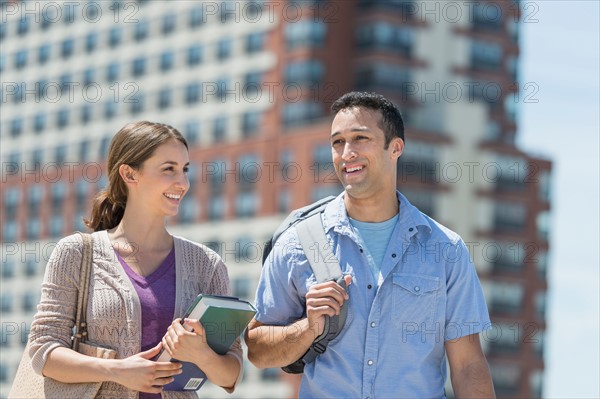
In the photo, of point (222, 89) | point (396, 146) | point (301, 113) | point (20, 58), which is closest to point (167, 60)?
point (222, 89)

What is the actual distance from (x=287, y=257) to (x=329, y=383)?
682 millimetres

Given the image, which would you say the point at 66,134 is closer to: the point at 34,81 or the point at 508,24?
the point at 34,81

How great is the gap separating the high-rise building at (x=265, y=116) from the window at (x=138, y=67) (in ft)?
0.34

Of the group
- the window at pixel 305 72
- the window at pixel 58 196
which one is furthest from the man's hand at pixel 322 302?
the window at pixel 58 196

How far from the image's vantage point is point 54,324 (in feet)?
22.9

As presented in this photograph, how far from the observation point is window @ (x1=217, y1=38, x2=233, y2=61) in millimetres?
100188

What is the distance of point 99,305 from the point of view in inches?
276

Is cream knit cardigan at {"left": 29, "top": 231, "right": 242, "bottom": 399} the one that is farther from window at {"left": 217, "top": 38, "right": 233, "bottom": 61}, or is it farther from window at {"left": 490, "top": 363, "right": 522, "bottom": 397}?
window at {"left": 490, "top": 363, "right": 522, "bottom": 397}

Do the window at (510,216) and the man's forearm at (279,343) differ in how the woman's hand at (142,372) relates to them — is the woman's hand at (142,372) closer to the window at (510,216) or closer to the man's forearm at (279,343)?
the man's forearm at (279,343)

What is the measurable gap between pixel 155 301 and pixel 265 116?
90.8m

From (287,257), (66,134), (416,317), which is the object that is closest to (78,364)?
(287,257)

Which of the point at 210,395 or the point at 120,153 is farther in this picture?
the point at 210,395

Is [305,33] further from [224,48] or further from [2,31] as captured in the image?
[2,31]

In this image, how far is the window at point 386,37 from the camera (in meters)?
100
